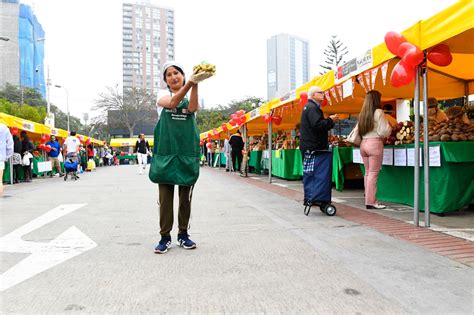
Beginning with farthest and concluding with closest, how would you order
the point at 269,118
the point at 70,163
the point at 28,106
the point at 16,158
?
the point at 28,106 → the point at 70,163 → the point at 16,158 → the point at 269,118

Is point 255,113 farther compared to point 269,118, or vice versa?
point 255,113

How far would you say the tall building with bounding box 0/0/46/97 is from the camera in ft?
206

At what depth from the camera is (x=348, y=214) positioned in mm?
6441

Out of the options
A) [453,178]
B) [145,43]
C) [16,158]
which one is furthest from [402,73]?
[145,43]

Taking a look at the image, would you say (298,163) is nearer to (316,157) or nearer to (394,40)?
(316,157)

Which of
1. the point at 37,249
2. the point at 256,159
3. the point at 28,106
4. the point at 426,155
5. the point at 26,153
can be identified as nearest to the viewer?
the point at 37,249

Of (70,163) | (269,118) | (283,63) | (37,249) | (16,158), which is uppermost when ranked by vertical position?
(283,63)

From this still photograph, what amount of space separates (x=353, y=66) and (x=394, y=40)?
4.89 ft

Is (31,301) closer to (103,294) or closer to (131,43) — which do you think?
(103,294)

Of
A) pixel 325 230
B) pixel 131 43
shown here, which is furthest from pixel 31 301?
pixel 131 43

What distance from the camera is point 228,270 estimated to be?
11.6 ft

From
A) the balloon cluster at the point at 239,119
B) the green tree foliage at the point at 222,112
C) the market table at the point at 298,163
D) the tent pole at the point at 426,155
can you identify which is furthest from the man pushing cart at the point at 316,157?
the green tree foliage at the point at 222,112

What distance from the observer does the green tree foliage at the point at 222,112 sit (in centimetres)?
6229

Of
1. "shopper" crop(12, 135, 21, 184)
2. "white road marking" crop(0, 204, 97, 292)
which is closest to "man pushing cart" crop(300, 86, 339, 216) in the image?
"white road marking" crop(0, 204, 97, 292)
